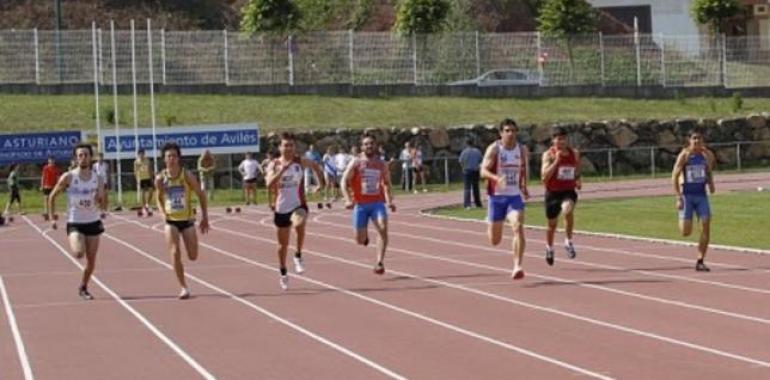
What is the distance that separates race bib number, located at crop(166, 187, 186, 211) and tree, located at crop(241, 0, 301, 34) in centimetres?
3597

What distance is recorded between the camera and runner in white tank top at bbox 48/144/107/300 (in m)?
18.4

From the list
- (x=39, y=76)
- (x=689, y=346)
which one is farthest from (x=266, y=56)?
(x=689, y=346)

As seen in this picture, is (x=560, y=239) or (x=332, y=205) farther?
(x=332, y=205)

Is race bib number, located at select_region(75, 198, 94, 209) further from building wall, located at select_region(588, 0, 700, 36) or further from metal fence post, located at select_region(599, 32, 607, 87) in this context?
building wall, located at select_region(588, 0, 700, 36)

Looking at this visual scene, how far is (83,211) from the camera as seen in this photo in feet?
60.4

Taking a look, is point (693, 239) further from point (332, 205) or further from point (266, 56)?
point (266, 56)

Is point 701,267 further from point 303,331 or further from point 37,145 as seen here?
point 37,145

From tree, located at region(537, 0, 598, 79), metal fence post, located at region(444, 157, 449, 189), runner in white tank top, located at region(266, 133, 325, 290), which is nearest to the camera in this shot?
runner in white tank top, located at region(266, 133, 325, 290)

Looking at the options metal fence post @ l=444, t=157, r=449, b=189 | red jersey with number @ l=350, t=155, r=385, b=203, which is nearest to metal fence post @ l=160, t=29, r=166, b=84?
metal fence post @ l=444, t=157, r=449, b=189

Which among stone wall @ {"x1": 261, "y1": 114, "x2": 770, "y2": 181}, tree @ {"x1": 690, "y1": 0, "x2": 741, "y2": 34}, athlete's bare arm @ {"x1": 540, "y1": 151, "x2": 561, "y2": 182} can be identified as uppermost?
tree @ {"x1": 690, "y1": 0, "x2": 741, "y2": 34}

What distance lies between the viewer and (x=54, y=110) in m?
49.2

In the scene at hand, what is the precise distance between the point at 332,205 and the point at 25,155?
29.5 ft

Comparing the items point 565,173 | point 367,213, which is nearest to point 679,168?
point 565,173

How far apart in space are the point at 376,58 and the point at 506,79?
4.62 m
